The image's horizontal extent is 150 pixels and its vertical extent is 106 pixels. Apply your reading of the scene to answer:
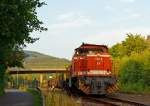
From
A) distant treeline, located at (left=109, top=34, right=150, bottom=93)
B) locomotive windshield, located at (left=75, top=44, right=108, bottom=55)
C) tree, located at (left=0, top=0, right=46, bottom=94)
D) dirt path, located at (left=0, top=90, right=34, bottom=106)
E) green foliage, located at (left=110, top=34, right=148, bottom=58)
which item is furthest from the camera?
green foliage, located at (left=110, top=34, right=148, bottom=58)

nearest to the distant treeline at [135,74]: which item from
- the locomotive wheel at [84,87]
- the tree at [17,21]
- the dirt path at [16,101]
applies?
the locomotive wheel at [84,87]

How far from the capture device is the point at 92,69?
117 ft

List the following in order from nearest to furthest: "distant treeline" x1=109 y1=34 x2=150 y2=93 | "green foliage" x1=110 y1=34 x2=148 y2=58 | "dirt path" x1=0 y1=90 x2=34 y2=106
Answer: "dirt path" x1=0 y1=90 x2=34 y2=106 < "distant treeline" x1=109 y1=34 x2=150 y2=93 < "green foliage" x1=110 y1=34 x2=148 y2=58

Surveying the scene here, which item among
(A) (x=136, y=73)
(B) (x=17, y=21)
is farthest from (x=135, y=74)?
(B) (x=17, y=21)

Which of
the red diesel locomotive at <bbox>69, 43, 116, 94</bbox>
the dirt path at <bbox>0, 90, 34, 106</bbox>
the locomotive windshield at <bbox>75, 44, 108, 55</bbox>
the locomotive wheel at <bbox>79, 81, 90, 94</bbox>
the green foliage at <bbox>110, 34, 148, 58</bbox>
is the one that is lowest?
the dirt path at <bbox>0, 90, 34, 106</bbox>

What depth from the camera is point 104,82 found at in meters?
34.8

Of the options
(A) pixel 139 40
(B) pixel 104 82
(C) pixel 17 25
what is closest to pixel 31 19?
(C) pixel 17 25

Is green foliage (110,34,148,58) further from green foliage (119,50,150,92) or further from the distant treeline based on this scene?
green foliage (119,50,150,92)

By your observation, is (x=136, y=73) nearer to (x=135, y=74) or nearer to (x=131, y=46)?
(x=135, y=74)

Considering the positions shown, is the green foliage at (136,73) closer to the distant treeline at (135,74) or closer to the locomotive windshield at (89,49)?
the distant treeline at (135,74)

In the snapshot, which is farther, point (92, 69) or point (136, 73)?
point (136, 73)

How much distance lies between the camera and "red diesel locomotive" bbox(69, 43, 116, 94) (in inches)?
1369

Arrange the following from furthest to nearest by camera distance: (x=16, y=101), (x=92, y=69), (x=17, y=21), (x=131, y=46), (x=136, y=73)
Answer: (x=131, y=46) → (x=136, y=73) → (x=92, y=69) → (x=16, y=101) → (x=17, y=21)

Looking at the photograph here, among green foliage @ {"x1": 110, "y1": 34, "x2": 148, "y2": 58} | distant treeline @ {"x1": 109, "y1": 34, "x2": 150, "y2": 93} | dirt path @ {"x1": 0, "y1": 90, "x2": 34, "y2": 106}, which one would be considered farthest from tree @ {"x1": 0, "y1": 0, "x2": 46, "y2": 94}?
green foliage @ {"x1": 110, "y1": 34, "x2": 148, "y2": 58}
